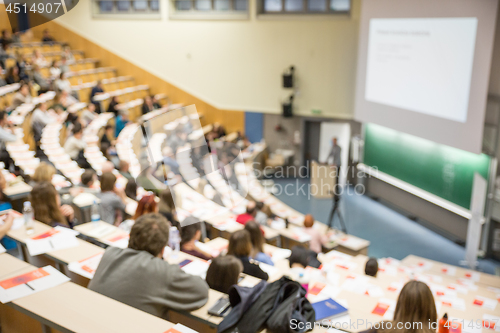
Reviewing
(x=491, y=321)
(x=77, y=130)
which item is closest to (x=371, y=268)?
(x=491, y=321)

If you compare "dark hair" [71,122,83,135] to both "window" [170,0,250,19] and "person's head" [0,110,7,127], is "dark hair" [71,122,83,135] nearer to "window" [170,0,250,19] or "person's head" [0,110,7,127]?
"person's head" [0,110,7,127]

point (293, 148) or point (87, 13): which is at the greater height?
point (87, 13)

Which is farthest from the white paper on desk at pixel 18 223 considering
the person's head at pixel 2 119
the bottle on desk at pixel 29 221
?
the person's head at pixel 2 119

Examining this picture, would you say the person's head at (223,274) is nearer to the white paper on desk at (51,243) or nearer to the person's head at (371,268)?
the white paper on desk at (51,243)

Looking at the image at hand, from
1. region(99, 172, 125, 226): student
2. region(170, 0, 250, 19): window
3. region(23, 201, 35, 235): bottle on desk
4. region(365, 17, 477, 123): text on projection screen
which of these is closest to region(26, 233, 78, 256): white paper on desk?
region(23, 201, 35, 235): bottle on desk

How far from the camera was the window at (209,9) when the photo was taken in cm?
1156

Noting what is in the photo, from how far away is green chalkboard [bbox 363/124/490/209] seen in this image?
26.1ft

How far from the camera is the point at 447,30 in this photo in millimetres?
7492

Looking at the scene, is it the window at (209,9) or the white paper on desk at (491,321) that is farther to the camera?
the window at (209,9)

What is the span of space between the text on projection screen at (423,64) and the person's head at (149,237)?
6256mm

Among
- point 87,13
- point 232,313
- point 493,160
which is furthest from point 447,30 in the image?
point 87,13

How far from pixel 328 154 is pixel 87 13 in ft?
26.8

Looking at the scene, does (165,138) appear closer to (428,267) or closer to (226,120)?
(226,120)

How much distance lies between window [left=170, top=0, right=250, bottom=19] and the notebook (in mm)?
9720
